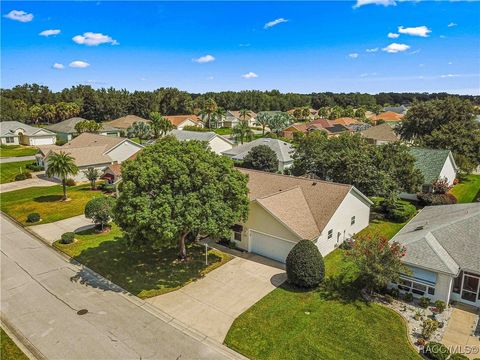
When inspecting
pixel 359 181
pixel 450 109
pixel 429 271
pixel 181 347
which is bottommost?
pixel 181 347

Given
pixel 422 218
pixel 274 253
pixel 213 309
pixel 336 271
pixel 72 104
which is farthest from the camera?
pixel 72 104

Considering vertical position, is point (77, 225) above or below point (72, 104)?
below

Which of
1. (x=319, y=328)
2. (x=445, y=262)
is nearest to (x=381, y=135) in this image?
(x=445, y=262)

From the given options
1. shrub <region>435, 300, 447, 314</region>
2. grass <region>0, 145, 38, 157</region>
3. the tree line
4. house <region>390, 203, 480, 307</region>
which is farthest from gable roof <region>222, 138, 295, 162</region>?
the tree line

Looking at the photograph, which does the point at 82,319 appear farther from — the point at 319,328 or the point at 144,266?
the point at 319,328

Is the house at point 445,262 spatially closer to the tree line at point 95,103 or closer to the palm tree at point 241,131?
the palm tree at point 241,131

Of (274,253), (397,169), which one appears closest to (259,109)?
(397,169)

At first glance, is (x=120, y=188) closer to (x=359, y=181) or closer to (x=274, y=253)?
(x=274, y=253)
